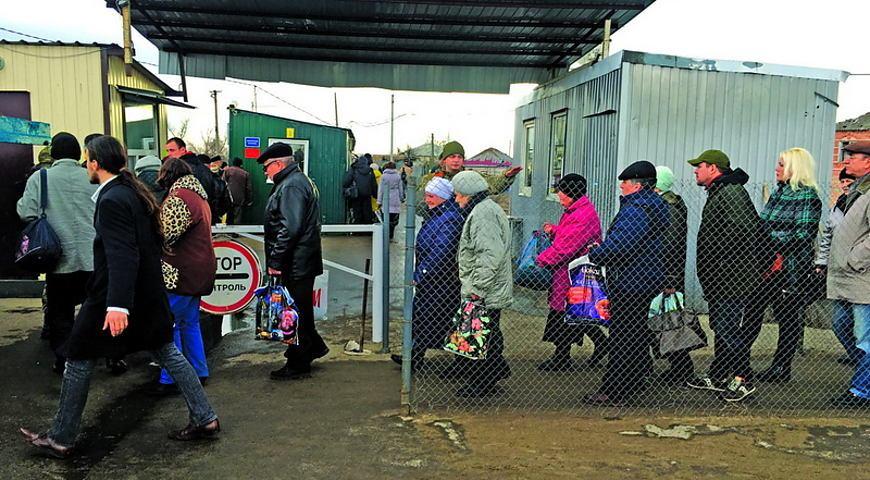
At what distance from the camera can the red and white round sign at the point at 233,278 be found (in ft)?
19.6

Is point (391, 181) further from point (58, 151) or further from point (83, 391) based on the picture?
point (83, 391)

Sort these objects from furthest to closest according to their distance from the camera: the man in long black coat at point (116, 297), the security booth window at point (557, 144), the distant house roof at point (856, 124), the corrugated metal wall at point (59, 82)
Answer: the distant house roof at point (856, 124)
the security booth window at point (557, 144)
the corrugated metal wall at point (59, 82)
the man in long black coat at point (116, 297)

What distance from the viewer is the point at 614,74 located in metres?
7.95

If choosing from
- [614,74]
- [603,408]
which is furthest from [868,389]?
[614,74]

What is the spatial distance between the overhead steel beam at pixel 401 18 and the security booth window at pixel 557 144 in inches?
62.1

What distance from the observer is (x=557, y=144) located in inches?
413

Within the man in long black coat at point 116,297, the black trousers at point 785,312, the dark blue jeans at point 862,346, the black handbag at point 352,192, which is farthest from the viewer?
the black handbag at point 352,192

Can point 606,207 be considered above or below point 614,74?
below

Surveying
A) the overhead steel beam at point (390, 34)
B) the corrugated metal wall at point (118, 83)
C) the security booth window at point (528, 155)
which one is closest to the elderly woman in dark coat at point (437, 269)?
the overhead steel beam at point (390, 34)

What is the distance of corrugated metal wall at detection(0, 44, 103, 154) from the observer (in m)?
8.62

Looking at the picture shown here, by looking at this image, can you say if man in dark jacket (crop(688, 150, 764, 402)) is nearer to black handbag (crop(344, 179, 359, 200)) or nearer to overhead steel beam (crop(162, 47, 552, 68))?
overhead steel beam (crop(162, 47, 552, 68))

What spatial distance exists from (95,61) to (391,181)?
649 centimetres

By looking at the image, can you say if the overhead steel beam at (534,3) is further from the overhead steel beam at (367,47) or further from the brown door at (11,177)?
the brown door at (11,177)

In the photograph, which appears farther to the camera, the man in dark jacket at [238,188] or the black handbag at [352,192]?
the black handbag at [352,192]
